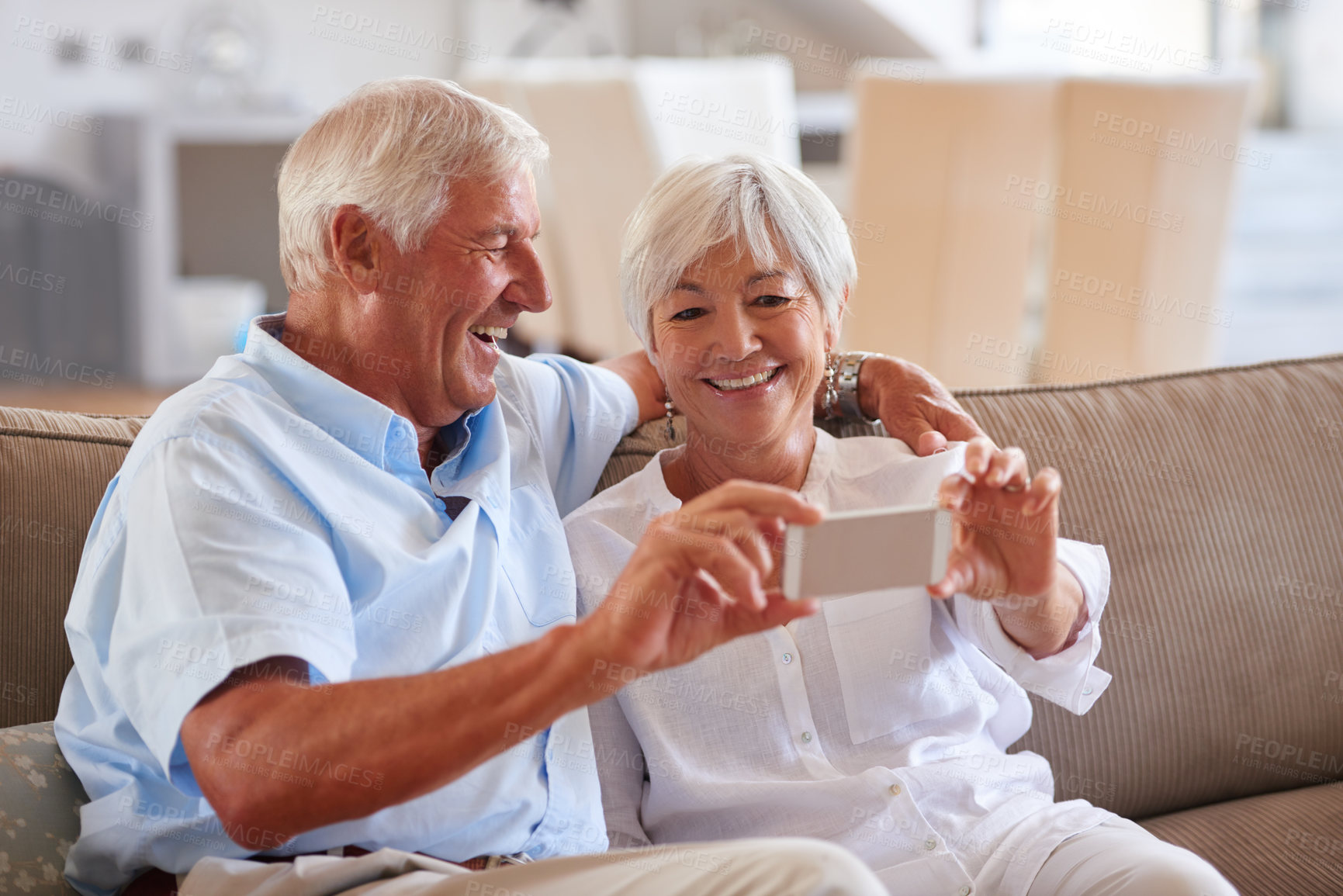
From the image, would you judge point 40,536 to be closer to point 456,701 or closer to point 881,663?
point 456,701

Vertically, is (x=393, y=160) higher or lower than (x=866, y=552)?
higher

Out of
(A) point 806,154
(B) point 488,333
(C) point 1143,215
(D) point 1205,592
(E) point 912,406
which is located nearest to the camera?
(B) point 488,333

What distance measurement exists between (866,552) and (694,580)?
0.46 feet

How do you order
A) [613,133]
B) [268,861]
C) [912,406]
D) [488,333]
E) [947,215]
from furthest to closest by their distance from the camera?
1. [613,133]
2. [947,215]
3. [912,406]
4. [488,333]
5. [268,861]

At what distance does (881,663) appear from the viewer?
1.31 meters

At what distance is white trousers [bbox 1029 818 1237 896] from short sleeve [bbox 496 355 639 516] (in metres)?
0.67

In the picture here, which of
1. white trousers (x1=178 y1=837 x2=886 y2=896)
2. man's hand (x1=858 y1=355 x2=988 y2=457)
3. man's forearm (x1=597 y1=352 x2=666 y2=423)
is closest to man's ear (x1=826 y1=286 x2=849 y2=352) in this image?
man's hand (x1=858 y1=355 x2=988 y2=457)

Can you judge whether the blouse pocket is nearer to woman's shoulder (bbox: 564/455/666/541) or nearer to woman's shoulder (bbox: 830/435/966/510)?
woman's shoulder (bbox: 830/435/966/510)

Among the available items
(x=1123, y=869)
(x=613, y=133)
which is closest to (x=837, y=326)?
(x=1123, y=869)

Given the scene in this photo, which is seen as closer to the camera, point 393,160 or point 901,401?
point 393,160

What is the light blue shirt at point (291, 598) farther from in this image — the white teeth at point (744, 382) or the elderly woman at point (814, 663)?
the white teeth at point (744, 382)

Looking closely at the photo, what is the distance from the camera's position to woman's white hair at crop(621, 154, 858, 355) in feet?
4.37

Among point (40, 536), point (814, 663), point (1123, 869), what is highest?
point (40, 536)

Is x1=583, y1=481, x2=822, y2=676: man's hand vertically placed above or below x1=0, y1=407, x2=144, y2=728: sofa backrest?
above
